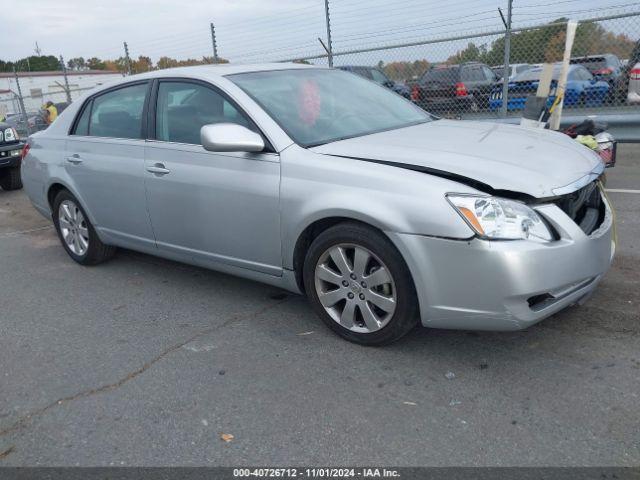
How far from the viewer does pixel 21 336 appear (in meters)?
3.92

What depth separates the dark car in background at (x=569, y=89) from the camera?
8883mm

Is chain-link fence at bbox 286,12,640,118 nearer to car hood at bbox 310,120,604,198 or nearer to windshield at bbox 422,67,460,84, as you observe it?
windshield at bbox 422,67,460,84

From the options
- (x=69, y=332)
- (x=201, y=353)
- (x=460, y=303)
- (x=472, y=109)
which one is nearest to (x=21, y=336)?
(x=69, y=332)

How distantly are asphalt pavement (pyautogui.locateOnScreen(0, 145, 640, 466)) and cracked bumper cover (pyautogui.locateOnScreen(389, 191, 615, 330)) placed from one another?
342 millimetres

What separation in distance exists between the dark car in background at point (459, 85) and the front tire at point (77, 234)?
22.5 ft

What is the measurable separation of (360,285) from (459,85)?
7.62 meters

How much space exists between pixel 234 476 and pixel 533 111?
19.1ft

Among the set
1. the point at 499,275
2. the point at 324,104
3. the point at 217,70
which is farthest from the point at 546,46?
the point at 499,275

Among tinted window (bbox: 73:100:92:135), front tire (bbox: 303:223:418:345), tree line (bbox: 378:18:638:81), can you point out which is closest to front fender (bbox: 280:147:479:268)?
front tire (bbox: 303:223:418:345)

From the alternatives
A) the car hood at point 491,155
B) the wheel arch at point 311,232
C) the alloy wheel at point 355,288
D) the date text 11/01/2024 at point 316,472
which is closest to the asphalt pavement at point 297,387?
the date text 11/01/2024 at point 316,472

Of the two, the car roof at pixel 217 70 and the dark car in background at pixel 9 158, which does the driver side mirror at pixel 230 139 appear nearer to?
the car roof at pixel 217 70

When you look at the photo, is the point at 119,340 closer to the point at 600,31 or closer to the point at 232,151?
the point at 232,151

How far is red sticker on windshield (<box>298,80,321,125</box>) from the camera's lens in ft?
12.5

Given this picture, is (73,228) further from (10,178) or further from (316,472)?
(10,178)
